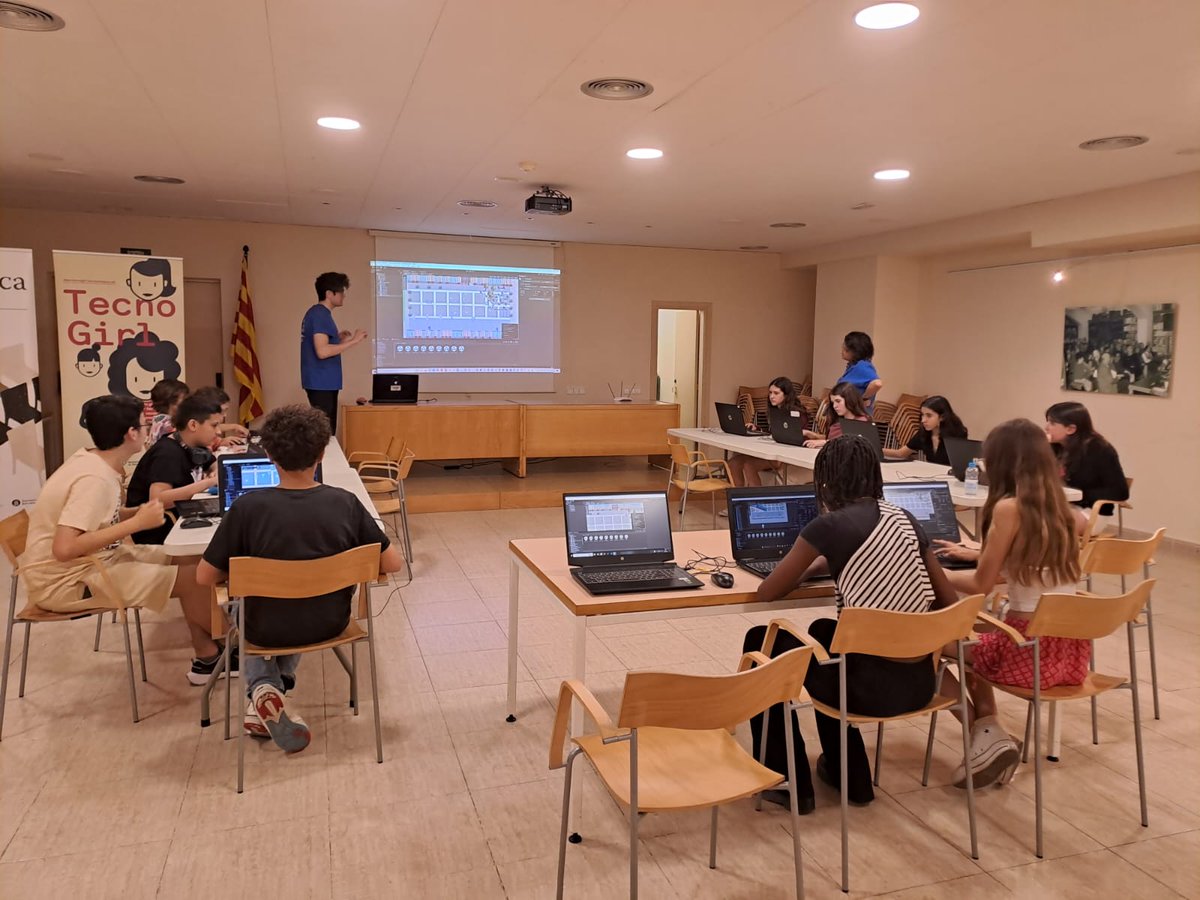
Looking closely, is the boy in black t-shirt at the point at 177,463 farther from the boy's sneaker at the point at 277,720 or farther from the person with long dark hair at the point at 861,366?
the person with long dark hair at the point at 861,366

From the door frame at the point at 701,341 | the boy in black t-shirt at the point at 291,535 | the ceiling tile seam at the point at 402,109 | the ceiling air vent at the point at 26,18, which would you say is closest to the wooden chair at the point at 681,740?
the boy in black t-shirt at the point at 291,535

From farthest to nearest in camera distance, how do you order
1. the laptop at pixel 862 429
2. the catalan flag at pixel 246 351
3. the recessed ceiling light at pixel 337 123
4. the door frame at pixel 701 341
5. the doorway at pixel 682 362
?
the doorway at pixel 682 362 < the door frame at pixel 701 341 < the catalan flag at pixel 246 351 < the laptop at pixel 862 429 < the recessed ceiling light at pixel 337 123

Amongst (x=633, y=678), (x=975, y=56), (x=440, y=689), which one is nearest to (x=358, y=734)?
(x=440, y=689)

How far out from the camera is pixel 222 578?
110 inches

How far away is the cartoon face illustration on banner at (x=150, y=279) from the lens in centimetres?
688

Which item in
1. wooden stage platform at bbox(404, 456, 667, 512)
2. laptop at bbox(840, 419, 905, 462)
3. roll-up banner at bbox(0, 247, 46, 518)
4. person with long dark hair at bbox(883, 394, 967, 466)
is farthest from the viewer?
wooden stage platform at bbox(404, 456, 667, 512)

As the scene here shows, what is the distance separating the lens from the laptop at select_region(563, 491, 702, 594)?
2.96 meters

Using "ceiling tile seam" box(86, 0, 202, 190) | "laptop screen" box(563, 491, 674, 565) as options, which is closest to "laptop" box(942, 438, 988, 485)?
"laptop screen" box(563, 491, 674, 565)

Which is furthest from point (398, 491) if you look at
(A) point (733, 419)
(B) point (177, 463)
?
(A) point (733, 419)

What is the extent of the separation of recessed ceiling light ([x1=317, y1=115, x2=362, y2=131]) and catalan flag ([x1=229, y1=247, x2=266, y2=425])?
14.4 ft

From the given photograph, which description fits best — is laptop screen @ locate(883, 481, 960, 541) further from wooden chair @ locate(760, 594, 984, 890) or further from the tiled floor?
wooden chair @ locate(760, 594, 984, 890)

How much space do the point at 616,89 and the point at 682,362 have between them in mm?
8294

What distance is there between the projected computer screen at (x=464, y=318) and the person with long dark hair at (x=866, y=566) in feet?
24.5

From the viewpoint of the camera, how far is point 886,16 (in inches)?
122
